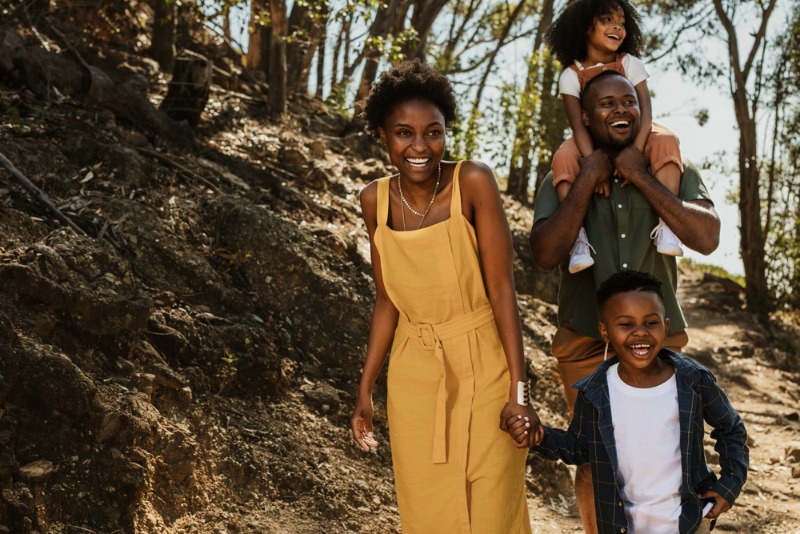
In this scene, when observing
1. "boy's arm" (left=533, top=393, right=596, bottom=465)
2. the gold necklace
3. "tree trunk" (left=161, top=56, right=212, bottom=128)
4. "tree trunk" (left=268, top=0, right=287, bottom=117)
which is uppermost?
"tree trunk" (left=268, top=0, right=287, bottom=117)

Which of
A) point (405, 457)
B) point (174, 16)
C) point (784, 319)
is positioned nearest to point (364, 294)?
point (405, 457)

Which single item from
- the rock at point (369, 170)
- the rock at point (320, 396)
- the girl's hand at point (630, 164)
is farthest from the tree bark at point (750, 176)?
the girl's hand at point (630, 164)

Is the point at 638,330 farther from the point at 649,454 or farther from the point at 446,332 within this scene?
the point at 446,332

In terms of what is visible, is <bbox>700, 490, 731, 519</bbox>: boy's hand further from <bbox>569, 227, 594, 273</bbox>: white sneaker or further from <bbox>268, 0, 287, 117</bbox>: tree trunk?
<bbox>268, 0, 287, 117</bbox>: tree trunk

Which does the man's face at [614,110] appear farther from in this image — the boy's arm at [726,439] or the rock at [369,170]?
the rock at [369,170]

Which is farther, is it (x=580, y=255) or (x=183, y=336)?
(x=183, y=336)

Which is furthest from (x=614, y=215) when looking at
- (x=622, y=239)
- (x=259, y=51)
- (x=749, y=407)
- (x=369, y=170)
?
(x=259, y=51)

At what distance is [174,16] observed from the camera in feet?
31.8

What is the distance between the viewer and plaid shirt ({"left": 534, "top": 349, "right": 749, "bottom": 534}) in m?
3.03

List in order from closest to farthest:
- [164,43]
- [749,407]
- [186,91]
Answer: [186,91]
[749,407]
[164,43]

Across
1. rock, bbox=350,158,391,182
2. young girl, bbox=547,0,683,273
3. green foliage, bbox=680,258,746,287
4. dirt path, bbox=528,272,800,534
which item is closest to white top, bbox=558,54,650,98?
young girl, bbox=547,0,683,273

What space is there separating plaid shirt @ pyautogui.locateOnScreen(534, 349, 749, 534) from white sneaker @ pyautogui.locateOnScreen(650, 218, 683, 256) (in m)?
0.38

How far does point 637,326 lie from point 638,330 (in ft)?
0.05

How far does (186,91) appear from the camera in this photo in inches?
324
